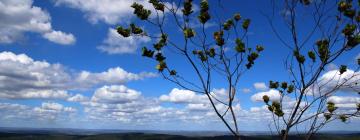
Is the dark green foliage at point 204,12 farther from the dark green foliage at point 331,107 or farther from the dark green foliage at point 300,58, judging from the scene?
the dark green foliage at point 331,107

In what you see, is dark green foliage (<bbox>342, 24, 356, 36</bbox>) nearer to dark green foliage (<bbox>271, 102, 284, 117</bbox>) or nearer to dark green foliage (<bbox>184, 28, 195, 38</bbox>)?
dark green foliage (<bbox>271, 102, 284, 117</bbox>)

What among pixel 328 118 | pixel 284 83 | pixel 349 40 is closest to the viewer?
pixel 349 40

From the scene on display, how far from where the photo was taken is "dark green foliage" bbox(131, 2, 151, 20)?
497 inches

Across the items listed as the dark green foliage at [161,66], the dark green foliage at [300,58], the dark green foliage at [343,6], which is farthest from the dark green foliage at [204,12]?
the dark green foliage at [343,6]

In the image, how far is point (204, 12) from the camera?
1273 centimetres

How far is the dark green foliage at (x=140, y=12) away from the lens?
1262 cm

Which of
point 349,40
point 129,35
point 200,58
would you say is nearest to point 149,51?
point 129,35

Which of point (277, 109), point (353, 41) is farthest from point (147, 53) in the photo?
point (353, 41)

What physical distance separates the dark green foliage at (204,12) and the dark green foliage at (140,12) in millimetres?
1689

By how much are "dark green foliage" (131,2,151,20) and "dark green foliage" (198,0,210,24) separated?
1689mm

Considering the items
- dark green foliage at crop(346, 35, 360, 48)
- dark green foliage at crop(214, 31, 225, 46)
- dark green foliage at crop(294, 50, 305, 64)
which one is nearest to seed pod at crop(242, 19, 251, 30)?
dark green foliage at crop(214, 31, 225, 46)

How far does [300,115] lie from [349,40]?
277 centimetres

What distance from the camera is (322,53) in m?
12.5

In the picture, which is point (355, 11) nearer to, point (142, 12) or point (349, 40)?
point (349, 40)
